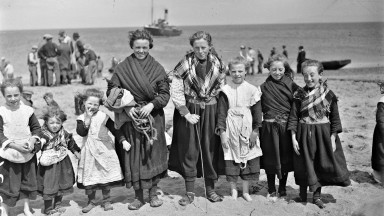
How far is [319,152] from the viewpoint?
14.1ft

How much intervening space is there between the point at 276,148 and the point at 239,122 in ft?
1.73

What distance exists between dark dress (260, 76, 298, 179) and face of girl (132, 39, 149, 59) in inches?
54.8

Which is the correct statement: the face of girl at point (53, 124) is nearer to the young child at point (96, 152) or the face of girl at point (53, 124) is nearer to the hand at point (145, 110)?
the young child at point (96, 152)

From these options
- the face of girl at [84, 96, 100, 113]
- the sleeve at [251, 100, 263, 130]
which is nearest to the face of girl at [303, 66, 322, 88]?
the sleeve at [251, 100, 263, 130]

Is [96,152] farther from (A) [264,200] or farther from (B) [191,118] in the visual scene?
(A) [264,200]

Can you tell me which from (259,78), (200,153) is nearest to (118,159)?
(200,153)

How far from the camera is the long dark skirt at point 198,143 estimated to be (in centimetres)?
437

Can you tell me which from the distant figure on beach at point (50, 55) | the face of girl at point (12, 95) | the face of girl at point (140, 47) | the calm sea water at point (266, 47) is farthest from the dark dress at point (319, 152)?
the distant figure on beach at point (50, 55)

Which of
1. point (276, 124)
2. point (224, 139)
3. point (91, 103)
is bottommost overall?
point (224, 139)

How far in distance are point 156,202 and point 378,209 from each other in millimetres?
2337

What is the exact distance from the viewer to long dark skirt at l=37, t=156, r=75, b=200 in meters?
4.16

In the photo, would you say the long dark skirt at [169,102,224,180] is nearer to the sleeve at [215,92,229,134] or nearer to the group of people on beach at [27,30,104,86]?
the sleeve at [215,92,229,134]

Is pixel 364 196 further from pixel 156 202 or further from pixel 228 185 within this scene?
pixel 156 202

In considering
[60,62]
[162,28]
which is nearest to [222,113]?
[60,62]
